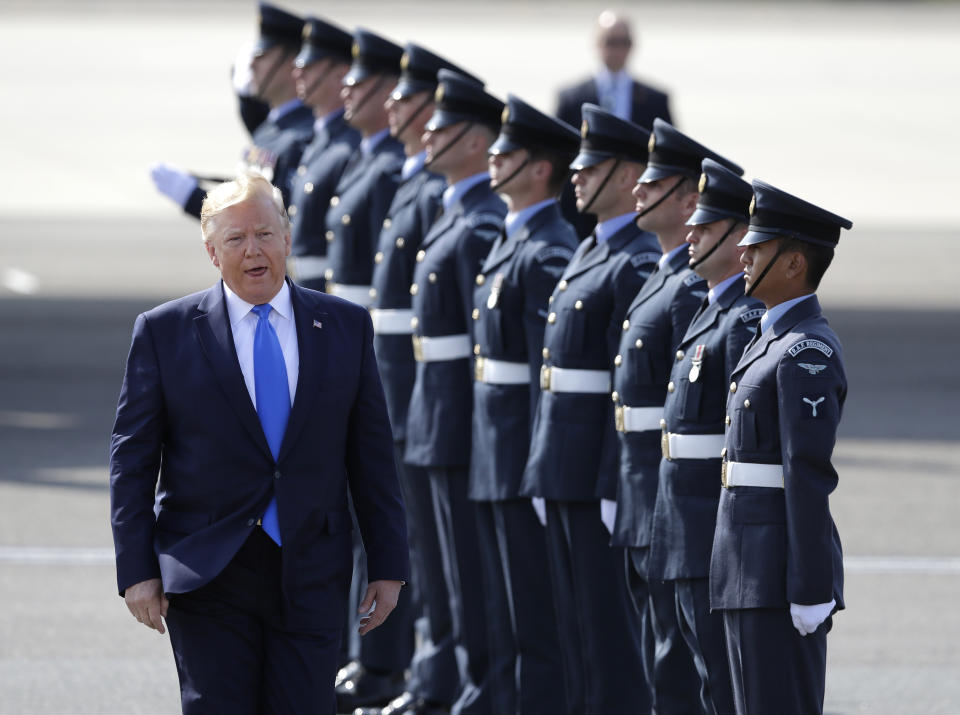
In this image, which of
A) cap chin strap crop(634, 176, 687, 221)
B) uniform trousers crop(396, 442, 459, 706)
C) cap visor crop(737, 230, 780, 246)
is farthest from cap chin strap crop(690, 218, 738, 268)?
uniform trousers crop(396, 442, 459, 706)

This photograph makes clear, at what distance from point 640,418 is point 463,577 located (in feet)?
4.02

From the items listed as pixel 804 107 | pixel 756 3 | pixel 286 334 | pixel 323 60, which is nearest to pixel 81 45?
pixel 804 107

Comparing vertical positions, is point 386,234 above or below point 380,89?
below

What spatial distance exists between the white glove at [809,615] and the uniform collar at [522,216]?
1.90 m

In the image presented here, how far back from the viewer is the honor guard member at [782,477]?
15.3 feet

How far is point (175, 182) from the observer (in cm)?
738

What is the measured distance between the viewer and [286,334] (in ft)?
15.4

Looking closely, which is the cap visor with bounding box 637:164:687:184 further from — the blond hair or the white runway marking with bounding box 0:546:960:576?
the white runway marking with bounding box 0:546:960:576

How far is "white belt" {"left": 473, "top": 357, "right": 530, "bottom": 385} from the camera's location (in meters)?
6.18

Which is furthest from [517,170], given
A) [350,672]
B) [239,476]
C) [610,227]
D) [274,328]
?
[350,672]

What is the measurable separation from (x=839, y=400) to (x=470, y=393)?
206 centimetres

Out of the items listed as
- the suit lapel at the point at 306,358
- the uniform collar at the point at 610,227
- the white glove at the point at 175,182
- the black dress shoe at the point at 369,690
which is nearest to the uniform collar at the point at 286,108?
the white glove at the point at 175,182

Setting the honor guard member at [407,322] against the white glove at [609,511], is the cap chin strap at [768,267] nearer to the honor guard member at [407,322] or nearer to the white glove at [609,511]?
the white glove at [609,511]

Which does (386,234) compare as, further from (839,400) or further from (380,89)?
(839,400)
